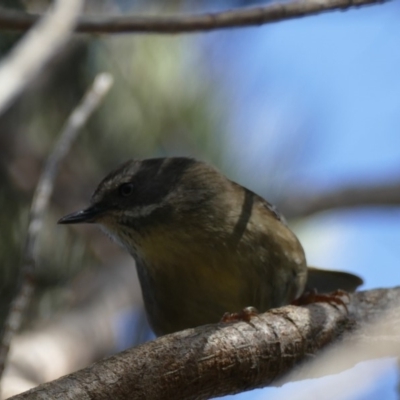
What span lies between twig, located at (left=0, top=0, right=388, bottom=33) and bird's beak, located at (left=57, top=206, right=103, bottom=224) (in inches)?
50.3

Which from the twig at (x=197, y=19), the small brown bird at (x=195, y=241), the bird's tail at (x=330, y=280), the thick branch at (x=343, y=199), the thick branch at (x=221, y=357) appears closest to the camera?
the thick branch at (x=221, y=357)

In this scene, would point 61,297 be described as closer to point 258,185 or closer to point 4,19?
point 258,185

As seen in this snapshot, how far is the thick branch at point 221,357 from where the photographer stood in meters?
2.74

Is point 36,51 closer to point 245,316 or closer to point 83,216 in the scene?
point 245,316

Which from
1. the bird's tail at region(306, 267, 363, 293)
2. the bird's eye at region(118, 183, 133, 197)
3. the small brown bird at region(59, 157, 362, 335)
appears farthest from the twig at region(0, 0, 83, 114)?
the bird's tail at region(306, 267, 363, 293)

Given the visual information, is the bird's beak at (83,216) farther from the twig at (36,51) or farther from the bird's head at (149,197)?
the twig at (36,51)

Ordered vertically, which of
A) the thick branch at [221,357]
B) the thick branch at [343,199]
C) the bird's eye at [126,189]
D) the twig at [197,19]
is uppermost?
the thick branch at [343,199]

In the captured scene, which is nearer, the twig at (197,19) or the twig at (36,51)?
the twig at (36,51)

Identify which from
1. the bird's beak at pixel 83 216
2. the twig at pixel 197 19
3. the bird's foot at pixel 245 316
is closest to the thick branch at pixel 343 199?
the bird's beak at pixel 83 216

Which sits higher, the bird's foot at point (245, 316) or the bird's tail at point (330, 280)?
the bird's tail at point (330, 280)

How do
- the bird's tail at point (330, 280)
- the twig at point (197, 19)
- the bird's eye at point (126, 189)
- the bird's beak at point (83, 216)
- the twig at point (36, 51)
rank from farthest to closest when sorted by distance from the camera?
the bird's tail at point (330, 280)
the bird's eye at point (126, 189)
the bird's beak at point (83, 216)
the twig at point (197, 19)
the twig at point (36, 51)

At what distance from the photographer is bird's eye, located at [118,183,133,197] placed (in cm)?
463

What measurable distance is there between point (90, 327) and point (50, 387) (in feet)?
7.59

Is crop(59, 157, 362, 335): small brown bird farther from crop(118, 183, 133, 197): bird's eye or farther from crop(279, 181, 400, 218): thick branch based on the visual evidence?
crop(279, 181, 400, 218): thick branch
